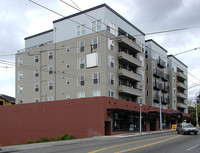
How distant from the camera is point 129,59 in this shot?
4250cm

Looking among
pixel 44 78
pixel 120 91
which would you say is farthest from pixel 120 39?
pixel 44 78

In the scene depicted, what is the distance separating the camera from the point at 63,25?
43688 millimetres

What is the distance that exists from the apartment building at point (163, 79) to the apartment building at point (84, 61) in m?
6.02

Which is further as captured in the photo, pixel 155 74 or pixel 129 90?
pixel 155 74

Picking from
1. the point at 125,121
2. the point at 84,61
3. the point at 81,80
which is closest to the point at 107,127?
the point at 125,121

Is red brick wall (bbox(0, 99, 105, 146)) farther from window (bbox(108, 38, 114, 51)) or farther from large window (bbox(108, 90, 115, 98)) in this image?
window (bbox(108, 38, 114, 51))

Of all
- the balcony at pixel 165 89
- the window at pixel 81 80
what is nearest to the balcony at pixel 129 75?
the window at pixel 81 80

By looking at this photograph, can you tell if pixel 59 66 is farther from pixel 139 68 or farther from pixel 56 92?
pixel 139 68

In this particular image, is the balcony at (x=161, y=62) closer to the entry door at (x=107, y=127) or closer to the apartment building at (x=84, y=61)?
the apartment building at (x=84, y=61)

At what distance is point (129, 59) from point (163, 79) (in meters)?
21.6

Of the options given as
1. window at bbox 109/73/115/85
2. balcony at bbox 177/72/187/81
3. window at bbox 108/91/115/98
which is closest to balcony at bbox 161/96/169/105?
balcony at bbox 177/72/187/81

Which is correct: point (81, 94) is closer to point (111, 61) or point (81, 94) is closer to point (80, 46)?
point (111, 61)

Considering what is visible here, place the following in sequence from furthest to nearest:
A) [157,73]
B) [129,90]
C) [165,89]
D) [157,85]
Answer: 1. [165,89]
2. [157,85]
3. [157,73]
4. [129,90]

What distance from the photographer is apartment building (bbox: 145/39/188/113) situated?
54.8 m
